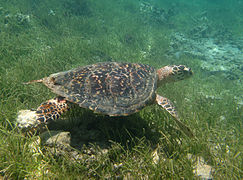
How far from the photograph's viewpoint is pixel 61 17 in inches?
482

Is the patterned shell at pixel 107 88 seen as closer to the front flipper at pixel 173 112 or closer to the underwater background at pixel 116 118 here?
the front flipper at pixel 173 112

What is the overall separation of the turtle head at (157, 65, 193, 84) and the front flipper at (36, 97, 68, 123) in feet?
9.17

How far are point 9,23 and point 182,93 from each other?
36.6 feet

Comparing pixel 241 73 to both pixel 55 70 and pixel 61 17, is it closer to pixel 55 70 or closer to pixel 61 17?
Result: pixel 55 70

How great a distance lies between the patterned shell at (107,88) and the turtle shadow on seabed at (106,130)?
476 millimetres

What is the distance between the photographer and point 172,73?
4590 mm

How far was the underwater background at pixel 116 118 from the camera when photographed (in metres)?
2.39

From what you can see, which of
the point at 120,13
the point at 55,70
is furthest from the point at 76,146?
the point at 120,13

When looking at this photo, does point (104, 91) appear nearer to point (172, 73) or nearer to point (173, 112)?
point (173, 112)

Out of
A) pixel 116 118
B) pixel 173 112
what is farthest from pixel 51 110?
pixel 173 112

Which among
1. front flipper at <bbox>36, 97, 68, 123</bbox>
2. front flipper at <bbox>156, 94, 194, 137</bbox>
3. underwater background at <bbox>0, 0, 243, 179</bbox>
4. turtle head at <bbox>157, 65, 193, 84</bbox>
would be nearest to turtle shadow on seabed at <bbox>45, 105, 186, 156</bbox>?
underwater background at <bbox>0, 0, 243, 179</bbox>

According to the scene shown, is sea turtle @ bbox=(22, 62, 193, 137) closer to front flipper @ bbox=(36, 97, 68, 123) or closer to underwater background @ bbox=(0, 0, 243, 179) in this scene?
front flipper @ bbox=(36, 97, 68, 123)

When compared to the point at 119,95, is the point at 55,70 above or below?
below

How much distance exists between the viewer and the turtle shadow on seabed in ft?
9.55
